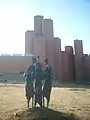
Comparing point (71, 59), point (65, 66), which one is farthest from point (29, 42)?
point (71, 59)

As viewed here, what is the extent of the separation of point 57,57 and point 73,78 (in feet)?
14.2

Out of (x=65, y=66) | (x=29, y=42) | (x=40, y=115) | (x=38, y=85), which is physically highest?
(x=29, y=42)

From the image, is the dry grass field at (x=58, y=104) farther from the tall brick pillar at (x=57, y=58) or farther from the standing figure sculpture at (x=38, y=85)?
the tall brick pillar at (x=57, y=58)

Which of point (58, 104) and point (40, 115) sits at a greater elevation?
point (40, 115)

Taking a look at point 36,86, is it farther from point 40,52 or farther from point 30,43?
point 30,43

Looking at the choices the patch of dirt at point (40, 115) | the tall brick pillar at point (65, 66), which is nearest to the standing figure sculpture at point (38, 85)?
the patch of dirt at point (40, 115)

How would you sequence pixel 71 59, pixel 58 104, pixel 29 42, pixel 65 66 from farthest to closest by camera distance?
pixel 29 42, pixel 71 59, pixel 65 66, pixel 58 104

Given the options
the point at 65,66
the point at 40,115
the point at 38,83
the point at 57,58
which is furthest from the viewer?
the point at 65,66

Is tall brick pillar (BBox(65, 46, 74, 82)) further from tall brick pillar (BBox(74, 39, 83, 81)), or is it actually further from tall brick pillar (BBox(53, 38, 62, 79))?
tall brick pillar (BBox(53, 38, 62, 79))

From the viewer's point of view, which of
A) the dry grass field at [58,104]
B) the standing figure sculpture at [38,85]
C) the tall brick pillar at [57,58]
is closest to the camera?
the standing figure sculpture at [38,85]

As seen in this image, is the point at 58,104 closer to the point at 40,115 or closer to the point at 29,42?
the point at 40,115

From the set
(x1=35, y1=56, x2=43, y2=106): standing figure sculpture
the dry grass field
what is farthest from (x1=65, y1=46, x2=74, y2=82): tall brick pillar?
(x1=35, y1=56, x2=43, y2=106): standing figure sculpture

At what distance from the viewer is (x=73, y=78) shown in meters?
44.8

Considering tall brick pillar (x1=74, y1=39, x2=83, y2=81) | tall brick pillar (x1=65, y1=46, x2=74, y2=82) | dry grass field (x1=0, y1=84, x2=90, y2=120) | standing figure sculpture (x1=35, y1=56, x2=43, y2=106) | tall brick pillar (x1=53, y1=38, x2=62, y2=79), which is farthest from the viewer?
tall brick pillar (x1=65, y1=46, x2=74, y2=82)
